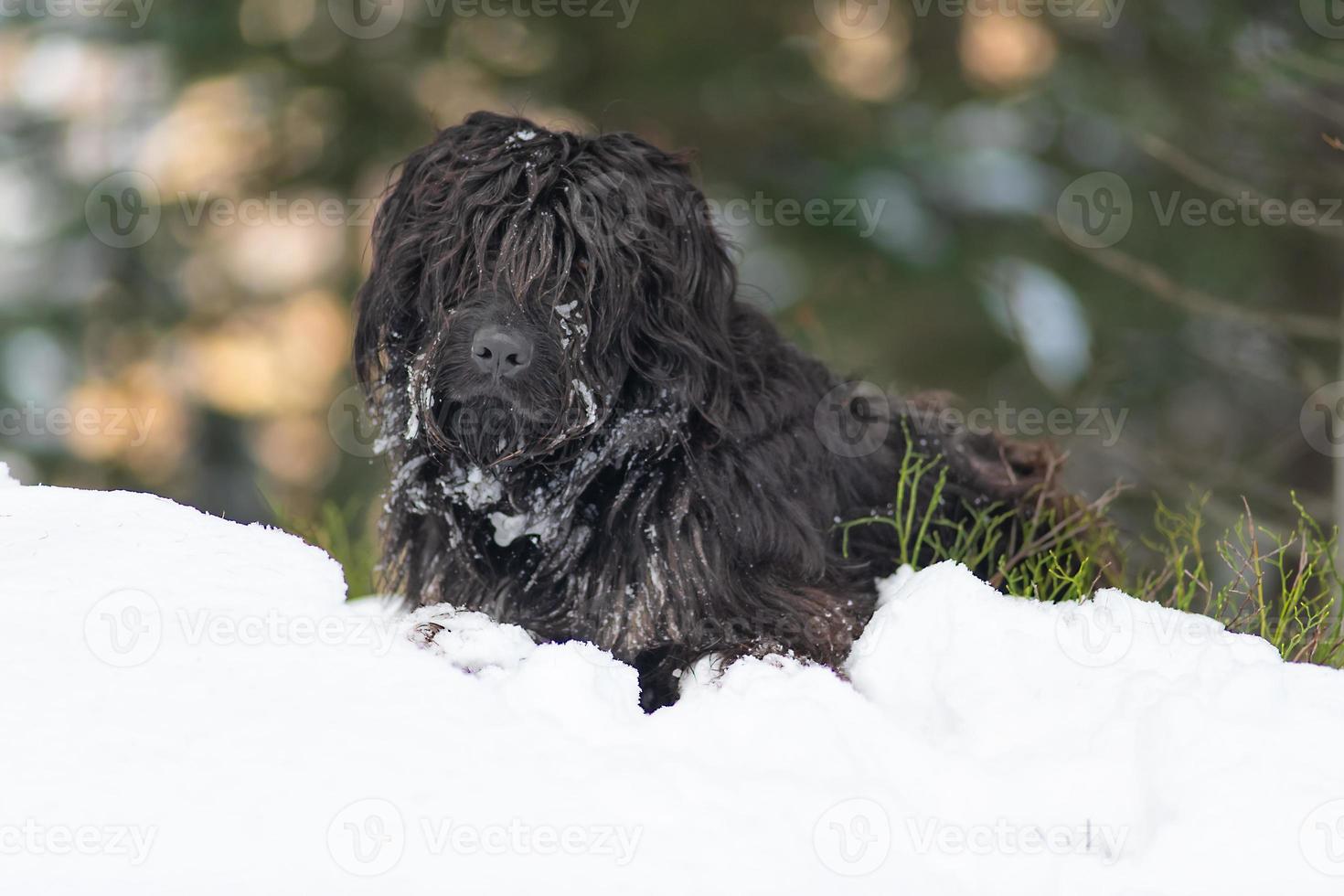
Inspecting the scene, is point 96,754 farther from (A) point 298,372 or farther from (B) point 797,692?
(A) point 298,372

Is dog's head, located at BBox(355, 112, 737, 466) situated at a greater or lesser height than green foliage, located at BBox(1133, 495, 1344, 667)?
greater

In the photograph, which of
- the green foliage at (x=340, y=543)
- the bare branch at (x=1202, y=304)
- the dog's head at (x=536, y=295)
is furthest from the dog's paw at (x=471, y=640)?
the bare branch at (x=1202, y=304)

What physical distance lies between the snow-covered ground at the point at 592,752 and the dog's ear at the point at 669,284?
3.03ft

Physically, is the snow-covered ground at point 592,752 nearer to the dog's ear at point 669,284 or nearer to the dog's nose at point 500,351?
the dog's nose at point 500,351

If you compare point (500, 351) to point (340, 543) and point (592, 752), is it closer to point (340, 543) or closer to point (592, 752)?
point (592, 752)

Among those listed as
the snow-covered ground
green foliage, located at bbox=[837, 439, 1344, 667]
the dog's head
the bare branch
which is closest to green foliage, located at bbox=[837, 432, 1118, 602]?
green foliage, located at bbox=[837, 439, 1344, 667]

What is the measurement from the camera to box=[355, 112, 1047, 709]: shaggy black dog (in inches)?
145

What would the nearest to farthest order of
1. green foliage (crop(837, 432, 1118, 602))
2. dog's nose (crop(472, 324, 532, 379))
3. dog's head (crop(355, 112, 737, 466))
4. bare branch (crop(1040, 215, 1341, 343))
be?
dog's nose (crop(472, 324, 532, 379))
dog's head (crop(355, 112, 737, 466))
green foliage (crop(837, 432, 1118, 602))
bare branch (crop(1040, 215, 1341, 343))

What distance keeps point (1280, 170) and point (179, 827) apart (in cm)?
734

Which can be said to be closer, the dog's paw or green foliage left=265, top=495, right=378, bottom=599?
the dog's paw

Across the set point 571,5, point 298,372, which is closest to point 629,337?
point 571,5

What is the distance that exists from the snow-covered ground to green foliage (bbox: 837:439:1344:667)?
1.93 feet

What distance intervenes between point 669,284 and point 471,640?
1.26 m

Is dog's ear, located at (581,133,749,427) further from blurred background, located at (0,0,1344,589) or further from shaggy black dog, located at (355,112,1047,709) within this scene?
blurred background, located at (0,0,1344,589)
